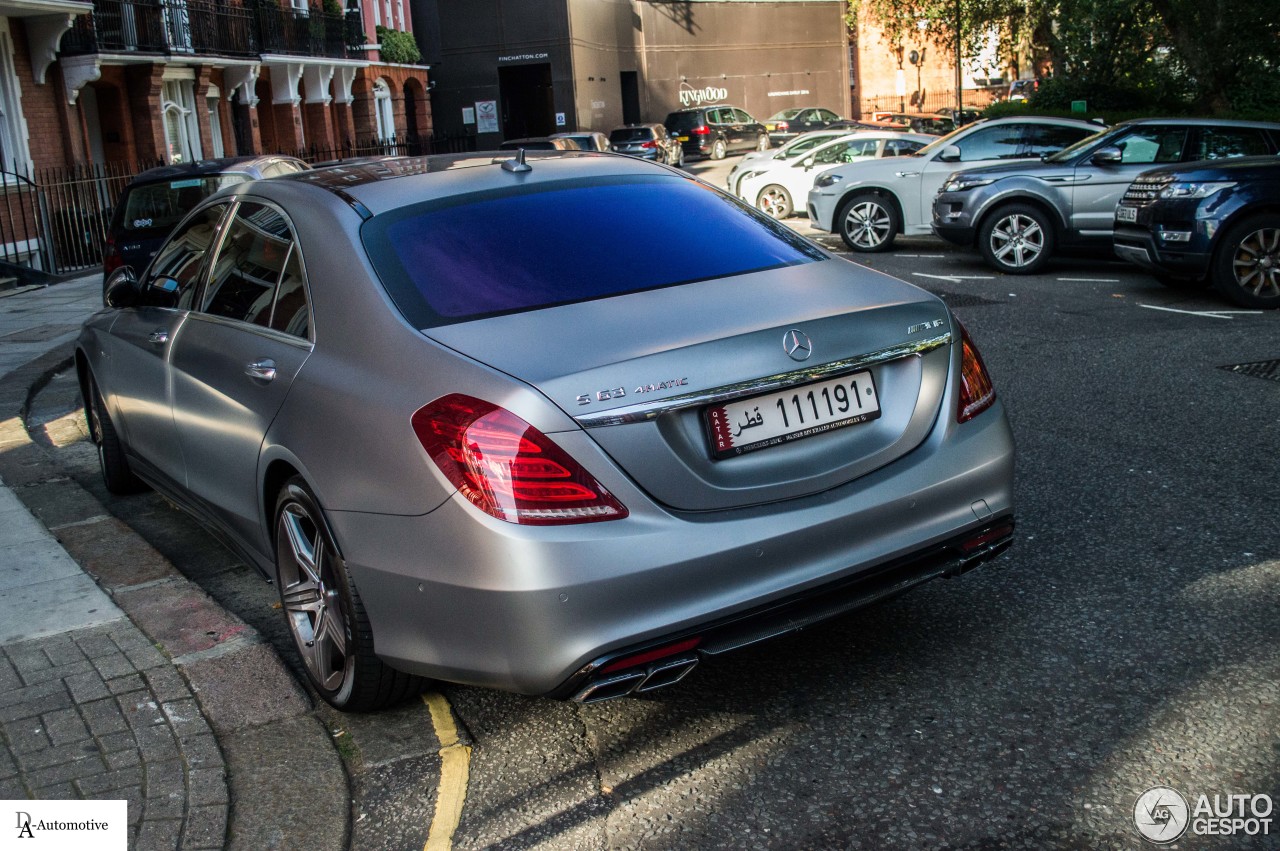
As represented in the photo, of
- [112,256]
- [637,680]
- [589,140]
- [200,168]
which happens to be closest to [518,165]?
[637,680]

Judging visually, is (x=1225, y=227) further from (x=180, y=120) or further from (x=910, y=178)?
(x=180, y=120)

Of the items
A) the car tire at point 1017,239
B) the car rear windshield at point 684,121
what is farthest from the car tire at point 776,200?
the car rear windshield at point 684,121

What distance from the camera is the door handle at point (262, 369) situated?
4.12m

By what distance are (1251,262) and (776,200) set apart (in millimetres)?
10634

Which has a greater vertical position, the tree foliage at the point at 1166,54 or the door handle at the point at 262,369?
the tree foliage at the point at 1166,54

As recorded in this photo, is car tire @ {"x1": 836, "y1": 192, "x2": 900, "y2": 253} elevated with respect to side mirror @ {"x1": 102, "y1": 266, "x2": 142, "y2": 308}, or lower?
lower

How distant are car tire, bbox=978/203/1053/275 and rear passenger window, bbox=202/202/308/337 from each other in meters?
10.3

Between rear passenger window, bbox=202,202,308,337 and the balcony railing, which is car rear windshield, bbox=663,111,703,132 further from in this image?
rear passenger window, bbox=202,202,308,337

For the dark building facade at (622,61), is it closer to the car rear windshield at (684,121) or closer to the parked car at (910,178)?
the car rear windshield at (684,121)

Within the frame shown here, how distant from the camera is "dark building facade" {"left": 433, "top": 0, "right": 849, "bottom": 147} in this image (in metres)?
49.8

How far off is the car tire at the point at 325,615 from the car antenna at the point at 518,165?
1.36 metres

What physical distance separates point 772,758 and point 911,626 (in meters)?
1.02

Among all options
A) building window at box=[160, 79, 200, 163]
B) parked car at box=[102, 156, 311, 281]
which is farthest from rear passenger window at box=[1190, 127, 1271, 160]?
building window at box=[160, 79, 200, 163]

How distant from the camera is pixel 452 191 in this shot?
14.1ft
